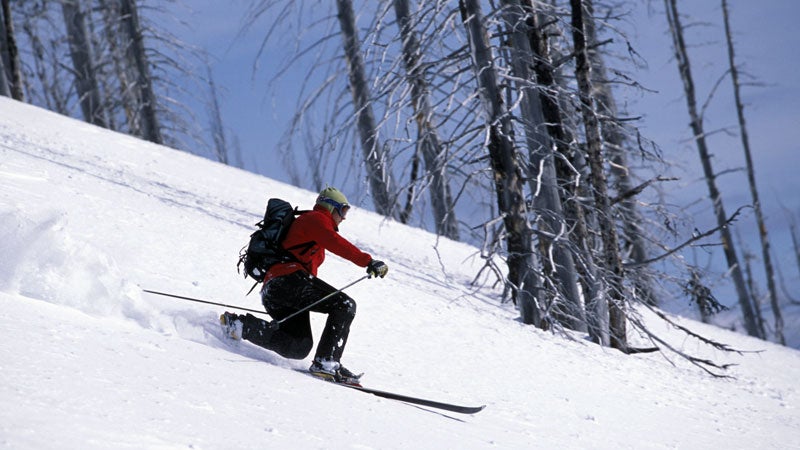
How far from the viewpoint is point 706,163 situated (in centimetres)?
2081

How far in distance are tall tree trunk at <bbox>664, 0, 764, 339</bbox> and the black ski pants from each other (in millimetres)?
17339

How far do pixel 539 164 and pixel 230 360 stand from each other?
554cm

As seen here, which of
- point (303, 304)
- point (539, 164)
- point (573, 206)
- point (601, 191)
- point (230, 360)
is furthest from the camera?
point (573, 206)

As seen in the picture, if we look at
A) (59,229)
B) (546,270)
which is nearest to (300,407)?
(59,229)

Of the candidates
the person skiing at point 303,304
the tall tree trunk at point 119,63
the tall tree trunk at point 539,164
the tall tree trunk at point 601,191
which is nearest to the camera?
the person skiing at point 303,304

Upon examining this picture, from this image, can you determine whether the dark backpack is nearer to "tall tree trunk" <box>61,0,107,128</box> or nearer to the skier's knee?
the skier's knee

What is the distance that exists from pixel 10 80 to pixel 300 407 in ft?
67.0

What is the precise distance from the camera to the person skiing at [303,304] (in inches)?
213

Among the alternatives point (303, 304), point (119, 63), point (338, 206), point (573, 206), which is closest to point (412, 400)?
point (303, 304)

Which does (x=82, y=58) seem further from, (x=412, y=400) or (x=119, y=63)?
(x=412, y=400)

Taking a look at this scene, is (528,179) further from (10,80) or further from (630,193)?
(10,80)

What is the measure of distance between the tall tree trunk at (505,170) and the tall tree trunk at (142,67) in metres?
12.8

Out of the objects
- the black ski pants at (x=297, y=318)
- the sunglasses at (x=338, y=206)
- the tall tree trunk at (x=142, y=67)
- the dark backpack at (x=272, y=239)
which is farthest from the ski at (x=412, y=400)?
the tall tree trunk at (x=142, y=67)

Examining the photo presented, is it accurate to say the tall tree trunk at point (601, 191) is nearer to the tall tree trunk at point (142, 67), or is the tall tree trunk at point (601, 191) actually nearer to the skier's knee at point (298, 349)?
the skier's knee at point (298, 349)
